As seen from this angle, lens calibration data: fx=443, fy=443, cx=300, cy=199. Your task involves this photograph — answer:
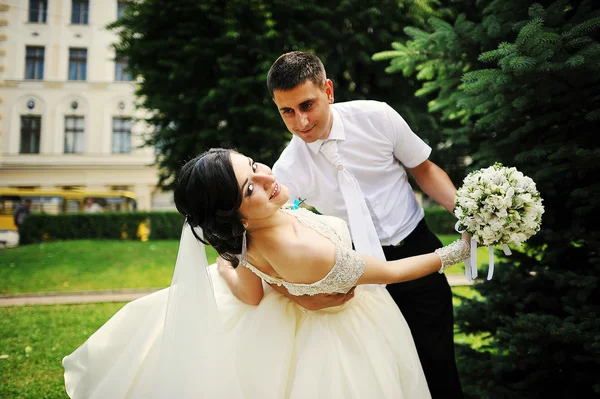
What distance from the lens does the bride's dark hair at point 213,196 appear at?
2.11 metres

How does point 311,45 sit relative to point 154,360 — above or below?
above

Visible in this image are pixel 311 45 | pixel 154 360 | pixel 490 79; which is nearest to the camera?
pixel 154 360

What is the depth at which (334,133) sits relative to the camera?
282 centimetres

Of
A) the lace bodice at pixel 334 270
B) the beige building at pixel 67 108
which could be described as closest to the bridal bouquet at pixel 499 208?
the lace bodice at pixel 334 270

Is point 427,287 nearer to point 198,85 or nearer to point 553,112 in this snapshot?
point 553,112

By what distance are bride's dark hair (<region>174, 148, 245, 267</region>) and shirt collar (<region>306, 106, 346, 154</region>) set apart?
2.48 feet

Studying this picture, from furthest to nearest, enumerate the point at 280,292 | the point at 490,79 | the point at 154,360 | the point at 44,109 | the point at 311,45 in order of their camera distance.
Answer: the point at 44,109 → the point at 311,45 → the point at 490,79 → the point at 280,292 → the point at 154,360

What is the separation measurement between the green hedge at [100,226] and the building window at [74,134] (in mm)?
11436

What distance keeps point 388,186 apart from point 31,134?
94.1ft

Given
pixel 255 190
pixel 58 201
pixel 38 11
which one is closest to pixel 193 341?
pixel 255 190

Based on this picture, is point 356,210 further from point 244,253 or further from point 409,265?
point 244,253

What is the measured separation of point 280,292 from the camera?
8.45 ft

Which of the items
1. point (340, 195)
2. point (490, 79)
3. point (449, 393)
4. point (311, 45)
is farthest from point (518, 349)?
point (311, 45)

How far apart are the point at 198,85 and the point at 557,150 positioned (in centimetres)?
942
